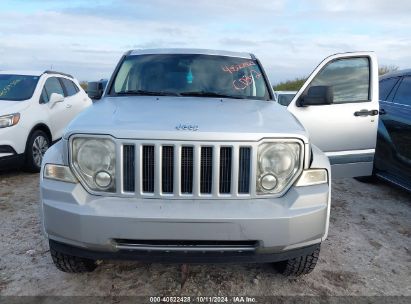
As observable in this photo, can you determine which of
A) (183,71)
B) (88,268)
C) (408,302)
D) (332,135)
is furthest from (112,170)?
(332,135)

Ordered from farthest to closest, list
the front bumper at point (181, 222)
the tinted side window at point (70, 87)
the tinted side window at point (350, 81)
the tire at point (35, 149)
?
the tinted side window at point (70, 87), the tire at point (35, 149), the tinted side window at point (350, 81), the front bumper at point (181, 222)

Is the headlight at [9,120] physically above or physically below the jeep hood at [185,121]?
below

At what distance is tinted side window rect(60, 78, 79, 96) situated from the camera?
8.08 metres

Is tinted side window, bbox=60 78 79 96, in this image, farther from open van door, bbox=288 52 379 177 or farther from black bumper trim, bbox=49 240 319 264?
black bumper trim, bbox=49 240 319 264

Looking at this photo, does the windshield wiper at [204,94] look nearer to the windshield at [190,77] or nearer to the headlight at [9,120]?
the windshield at [190,77]

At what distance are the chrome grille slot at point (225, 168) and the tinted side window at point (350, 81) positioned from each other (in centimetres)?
258

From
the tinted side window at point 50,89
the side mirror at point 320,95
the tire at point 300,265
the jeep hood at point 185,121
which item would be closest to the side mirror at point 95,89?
the jeep hood at point 185,121

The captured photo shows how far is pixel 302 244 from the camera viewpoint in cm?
271

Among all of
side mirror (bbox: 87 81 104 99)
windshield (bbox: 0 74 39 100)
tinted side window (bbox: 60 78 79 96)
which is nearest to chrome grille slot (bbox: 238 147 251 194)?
side mirror (bbox: 87 81 104 99)

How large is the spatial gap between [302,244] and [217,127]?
930 millimetres

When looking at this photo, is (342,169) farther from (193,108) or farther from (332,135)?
(193,108)

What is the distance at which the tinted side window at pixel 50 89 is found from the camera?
23.1ft

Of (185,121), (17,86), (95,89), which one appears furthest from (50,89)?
(185,121)

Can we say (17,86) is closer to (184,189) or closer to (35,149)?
(35,149)
